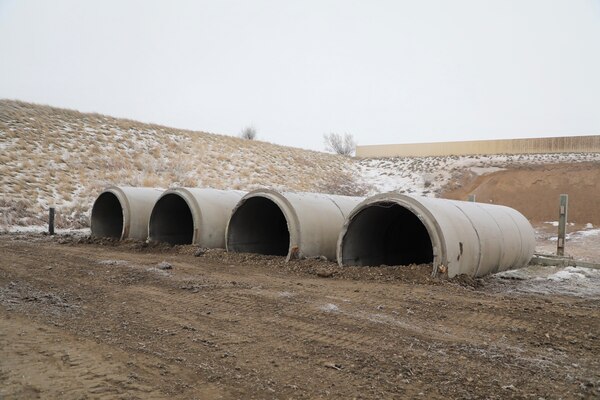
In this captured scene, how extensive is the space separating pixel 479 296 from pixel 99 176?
20.9 meters

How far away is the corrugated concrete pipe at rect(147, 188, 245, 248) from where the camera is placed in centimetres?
1193

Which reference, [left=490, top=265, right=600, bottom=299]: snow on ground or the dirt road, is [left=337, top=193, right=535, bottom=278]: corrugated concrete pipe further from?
the dirt road

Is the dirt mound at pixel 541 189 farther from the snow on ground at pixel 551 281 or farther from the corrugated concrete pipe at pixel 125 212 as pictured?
the corrugated concrete pipe at pixel 125 212

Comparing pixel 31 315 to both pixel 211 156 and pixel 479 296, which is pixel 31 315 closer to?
pixel 479 296

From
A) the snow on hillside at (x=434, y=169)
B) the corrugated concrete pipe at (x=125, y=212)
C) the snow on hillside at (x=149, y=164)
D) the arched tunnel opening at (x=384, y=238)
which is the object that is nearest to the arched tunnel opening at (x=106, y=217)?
the corrugated concrete pipe at (x=125, y=212)

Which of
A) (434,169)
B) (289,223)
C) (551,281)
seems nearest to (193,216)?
(289,223)

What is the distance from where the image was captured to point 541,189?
29812 millimetres

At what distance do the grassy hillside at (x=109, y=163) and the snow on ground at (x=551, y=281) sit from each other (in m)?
15.2

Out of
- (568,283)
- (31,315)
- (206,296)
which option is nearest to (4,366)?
(31,315)

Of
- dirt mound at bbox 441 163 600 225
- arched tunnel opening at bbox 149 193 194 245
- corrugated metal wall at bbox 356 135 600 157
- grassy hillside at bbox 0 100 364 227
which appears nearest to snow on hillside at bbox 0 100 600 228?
grassy hillside at bbox 0 100 364 227

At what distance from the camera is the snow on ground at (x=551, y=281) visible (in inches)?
336

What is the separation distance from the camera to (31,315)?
5707 mm

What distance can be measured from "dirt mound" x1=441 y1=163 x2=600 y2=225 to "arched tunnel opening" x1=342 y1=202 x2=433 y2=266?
58.4ft

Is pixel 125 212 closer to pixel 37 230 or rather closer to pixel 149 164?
pixel 37 230
